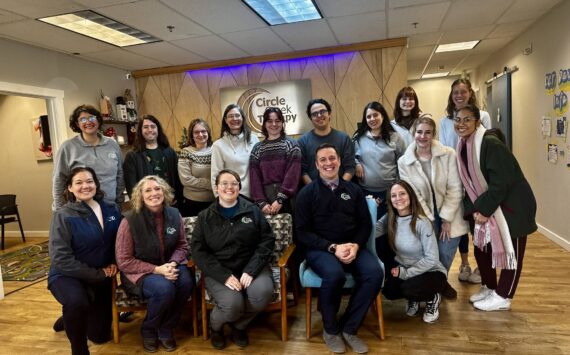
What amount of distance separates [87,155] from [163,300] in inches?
51.5

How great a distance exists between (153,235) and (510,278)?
2496 millimetres

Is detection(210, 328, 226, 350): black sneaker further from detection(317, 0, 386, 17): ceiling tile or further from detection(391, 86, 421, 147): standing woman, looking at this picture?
detection(317, 0, 386, 17): ceiling tile

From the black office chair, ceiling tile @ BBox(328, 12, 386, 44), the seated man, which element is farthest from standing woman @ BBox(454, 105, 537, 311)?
the black office chair

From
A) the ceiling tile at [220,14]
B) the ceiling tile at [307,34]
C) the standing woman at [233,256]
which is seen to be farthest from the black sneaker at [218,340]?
the ceiling tile at [307,34]

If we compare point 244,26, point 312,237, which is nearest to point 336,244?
point 312,237

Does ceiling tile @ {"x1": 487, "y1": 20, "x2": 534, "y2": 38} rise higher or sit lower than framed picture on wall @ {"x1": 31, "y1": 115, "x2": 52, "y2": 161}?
higher

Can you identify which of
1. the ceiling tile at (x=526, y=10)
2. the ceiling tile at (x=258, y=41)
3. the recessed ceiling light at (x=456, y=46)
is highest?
the recessed ceiling light at (x=456, y=46)

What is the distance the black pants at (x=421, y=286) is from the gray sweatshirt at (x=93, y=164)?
7.36 ft

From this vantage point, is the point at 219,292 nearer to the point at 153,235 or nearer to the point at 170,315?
the point at 170,315

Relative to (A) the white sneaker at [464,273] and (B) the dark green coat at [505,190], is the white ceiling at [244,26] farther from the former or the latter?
(A) the white sneaker at [464,273]

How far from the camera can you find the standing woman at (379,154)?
289 centimetres

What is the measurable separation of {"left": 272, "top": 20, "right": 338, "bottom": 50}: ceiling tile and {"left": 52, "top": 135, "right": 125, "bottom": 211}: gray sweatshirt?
2.47 m

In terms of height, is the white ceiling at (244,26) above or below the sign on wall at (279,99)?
above

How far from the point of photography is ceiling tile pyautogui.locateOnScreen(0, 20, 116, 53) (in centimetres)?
371
